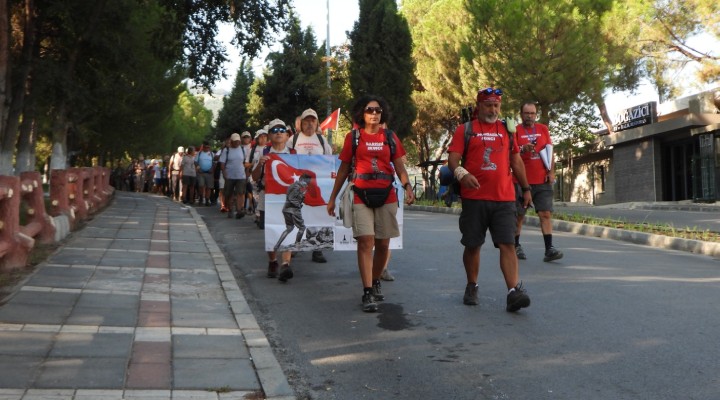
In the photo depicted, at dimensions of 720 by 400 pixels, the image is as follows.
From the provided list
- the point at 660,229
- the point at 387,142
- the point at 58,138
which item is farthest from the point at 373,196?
the point at 58,138

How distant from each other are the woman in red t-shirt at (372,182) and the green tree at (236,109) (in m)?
59.0

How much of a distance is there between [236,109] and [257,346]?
63.8 m

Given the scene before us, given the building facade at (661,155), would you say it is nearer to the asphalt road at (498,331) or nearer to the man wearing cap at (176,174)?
the man wearing cap at (176,174)

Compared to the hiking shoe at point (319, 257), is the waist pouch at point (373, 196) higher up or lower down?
higher up

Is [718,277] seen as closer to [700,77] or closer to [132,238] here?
[132,238]

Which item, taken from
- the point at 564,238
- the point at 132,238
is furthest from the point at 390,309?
the point at 564,238

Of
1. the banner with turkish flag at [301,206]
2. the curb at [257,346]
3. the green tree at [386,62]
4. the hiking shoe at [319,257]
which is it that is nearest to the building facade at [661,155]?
the green tree at [386,62]

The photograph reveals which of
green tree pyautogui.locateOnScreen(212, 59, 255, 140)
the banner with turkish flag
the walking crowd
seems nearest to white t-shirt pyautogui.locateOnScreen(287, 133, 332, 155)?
the banner with turkish flag

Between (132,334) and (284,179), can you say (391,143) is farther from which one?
(132,334)

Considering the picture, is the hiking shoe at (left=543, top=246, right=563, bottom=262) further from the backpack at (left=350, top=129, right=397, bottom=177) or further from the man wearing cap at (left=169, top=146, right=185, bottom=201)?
the man wearing cap at (left=169, top=146, right=185, bottom=201)

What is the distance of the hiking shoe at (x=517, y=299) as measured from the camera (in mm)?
6527

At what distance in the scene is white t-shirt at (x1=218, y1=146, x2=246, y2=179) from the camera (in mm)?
16531

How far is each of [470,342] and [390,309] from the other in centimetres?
132

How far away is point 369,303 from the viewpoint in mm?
6848
